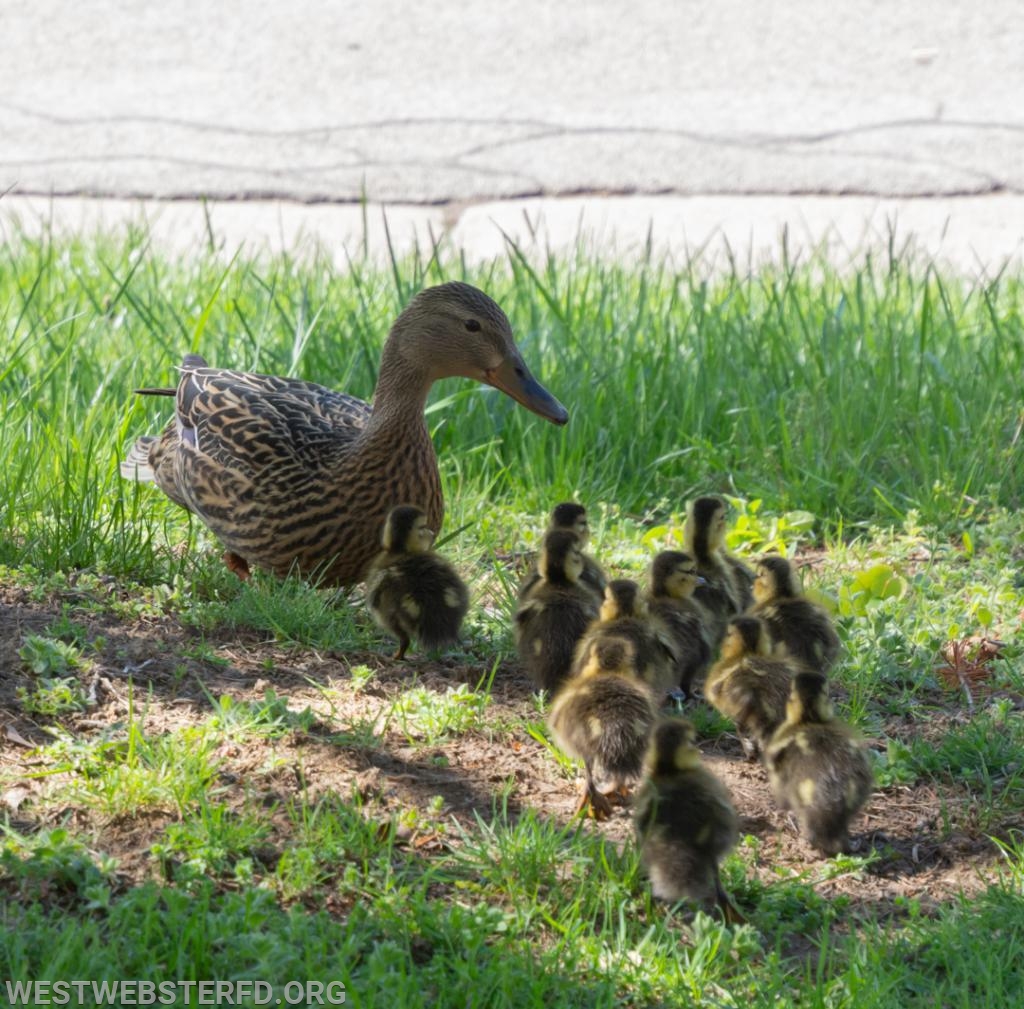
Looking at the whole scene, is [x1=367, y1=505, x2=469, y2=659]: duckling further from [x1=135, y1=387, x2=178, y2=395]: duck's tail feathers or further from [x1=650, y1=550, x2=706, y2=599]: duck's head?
[x1=135, y1=387, x2=178, y2=395]: duck's tail feathers

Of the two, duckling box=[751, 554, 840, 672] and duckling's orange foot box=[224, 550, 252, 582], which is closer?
duckling box=[751, 554, 840, 672]

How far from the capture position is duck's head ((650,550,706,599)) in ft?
13.6

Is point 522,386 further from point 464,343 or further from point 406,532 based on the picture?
point 406,532

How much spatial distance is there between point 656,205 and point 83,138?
3.59 m

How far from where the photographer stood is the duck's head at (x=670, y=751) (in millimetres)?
3168

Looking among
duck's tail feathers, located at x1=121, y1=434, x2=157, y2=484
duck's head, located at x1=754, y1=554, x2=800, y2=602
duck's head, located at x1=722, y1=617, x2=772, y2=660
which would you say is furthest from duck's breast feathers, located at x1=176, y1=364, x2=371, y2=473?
duck's head, located at x1=722, y1=617, x2=772, y2=660

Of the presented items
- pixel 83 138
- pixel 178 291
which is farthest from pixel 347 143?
pixel 178 291

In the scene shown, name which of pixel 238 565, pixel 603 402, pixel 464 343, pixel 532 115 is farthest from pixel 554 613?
pixel 532 115

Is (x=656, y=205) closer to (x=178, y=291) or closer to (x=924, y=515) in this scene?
(x=178, y=291)

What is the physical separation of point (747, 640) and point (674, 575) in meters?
0.39

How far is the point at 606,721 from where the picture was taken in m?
3.43

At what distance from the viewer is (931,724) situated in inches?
161

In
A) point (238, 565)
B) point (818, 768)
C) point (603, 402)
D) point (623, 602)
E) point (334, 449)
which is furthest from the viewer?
point (603, 402)

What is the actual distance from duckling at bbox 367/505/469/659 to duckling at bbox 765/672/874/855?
3.45 ft
